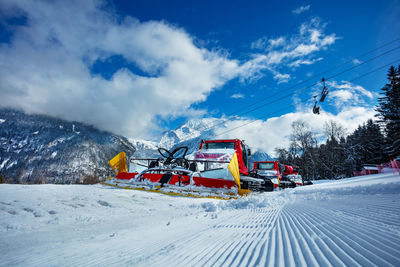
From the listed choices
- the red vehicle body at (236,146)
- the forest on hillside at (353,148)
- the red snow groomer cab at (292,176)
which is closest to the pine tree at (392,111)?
the forest on hillside at (353,148)

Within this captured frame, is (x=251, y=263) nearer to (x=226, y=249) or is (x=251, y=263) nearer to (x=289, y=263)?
(x=289, y=263)

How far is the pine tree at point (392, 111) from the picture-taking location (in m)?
24.5

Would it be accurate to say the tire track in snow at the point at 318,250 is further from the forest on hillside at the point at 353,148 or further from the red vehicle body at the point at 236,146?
the forest on hillside at the point at 353,148

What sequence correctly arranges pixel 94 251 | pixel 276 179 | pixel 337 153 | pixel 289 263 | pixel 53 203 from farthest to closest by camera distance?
pixel 337 153, pixel 276 179, pixel 53 203, pixel 94 251, pixel 289 263

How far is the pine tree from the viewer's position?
24491 mm

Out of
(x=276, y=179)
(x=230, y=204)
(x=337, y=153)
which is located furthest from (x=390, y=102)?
(x=230, y=204)

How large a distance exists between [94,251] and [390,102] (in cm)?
3951

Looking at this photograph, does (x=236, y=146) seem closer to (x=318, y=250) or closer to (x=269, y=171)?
(x=269, y=171)

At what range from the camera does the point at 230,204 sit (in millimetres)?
A: 4152

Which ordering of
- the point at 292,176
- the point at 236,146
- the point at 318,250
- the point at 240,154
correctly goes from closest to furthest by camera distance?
the point at 318,250 < the point at 240,154 < the point at 236,146 < the point at 292,176

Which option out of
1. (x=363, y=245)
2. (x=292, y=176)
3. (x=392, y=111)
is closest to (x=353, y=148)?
(x=392, y=111)

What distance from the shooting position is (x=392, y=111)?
26344 millimetres

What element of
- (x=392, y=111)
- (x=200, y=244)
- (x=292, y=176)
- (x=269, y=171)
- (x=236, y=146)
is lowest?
(x=200, y=244)

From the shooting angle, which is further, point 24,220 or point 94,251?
point 24,220
